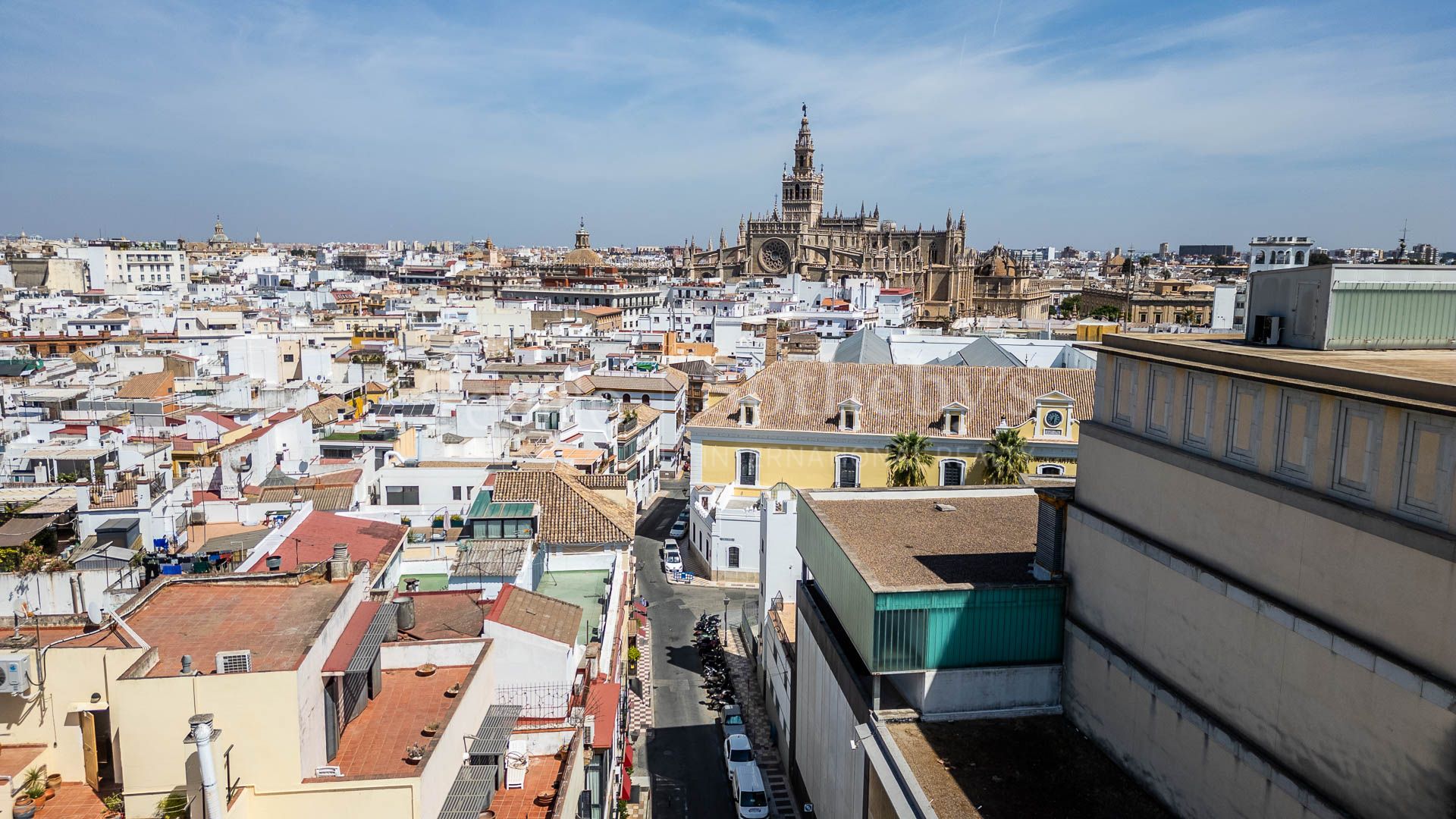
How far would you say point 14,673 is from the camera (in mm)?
11086

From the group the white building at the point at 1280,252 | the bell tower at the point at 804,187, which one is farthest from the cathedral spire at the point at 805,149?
the white building at the point at 1280,252

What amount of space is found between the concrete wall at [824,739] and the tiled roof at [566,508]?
728 centimetres

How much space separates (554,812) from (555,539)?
13.8 m

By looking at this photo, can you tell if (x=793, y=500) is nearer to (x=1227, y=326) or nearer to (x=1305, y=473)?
(x=1305, y=473)

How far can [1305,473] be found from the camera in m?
11.8

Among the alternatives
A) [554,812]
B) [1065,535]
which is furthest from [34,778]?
[1065,535]

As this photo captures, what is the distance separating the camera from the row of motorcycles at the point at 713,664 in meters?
28.7


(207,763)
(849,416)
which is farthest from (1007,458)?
(207,763)

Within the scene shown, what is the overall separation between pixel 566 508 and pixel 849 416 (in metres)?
13.5

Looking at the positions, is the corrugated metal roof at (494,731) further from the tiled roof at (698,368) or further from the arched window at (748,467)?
the tiled roof at (698,368)

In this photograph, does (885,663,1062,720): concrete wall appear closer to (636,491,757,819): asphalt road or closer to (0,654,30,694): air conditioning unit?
(636,491,757,819): asphalt road

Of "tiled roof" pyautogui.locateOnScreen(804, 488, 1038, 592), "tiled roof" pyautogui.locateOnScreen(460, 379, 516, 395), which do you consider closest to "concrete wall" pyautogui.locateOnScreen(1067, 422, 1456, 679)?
"tiled roof" pyautogui.locateOnScreen(804, 488, 1038, 592)

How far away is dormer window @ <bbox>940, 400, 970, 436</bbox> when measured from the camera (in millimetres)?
36219

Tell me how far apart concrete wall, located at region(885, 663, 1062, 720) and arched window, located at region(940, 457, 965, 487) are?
20.1 meters
